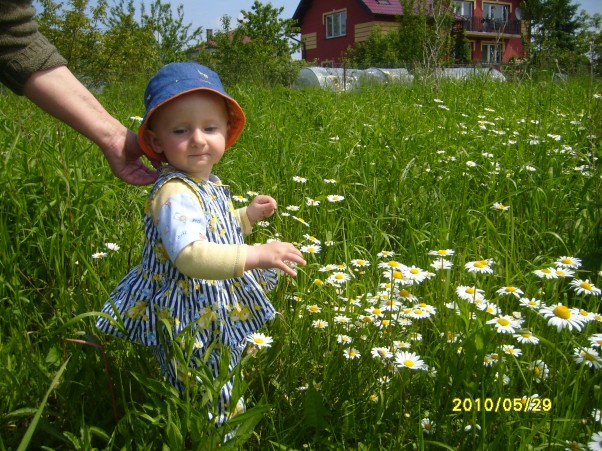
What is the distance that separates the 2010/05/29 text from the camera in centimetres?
145

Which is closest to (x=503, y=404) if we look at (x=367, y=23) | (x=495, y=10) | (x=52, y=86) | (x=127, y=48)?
(x=52, y=86)

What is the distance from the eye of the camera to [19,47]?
1.56 metres

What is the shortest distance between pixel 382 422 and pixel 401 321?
0.38 metres

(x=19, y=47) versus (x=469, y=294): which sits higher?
(x=19, y=47)

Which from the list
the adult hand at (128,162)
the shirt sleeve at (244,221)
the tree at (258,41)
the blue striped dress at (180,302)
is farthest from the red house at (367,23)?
the blue striped dress at (180,302)

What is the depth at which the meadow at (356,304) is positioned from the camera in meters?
1.50

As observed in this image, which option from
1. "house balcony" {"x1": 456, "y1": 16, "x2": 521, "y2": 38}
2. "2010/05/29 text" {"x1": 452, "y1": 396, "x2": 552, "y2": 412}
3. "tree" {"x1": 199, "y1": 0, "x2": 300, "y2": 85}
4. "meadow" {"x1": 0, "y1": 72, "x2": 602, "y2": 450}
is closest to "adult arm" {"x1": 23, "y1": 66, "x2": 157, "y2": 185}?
"meadow" {"x1": 0, "y1": 72, "x2": 602, "y2": 450}

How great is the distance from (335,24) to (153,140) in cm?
3430

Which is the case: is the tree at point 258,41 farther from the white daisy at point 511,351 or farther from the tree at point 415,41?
the white daisy at point 511,351

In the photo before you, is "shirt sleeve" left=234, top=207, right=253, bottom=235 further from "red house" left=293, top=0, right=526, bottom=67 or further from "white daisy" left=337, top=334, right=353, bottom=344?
"red house" left=293, top=0, right=526, bottom=67

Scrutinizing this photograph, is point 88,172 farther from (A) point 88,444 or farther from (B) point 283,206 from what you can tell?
(A) point 88,444

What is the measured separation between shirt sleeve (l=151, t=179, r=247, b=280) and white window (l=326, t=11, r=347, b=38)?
3336cm

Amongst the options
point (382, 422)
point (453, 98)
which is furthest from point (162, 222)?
point (453, 98)

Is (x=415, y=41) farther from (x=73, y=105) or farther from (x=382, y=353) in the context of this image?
(x=382, y=353)
